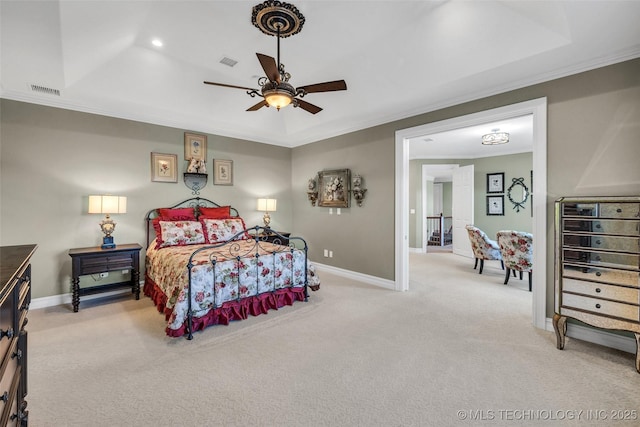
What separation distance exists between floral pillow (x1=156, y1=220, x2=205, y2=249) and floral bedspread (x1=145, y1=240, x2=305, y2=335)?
5.5 inches

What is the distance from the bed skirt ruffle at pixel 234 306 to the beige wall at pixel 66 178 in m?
1.24

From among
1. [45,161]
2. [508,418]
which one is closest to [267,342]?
[508,418]

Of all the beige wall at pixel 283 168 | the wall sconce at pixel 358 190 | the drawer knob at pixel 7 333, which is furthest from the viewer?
the wall sconce at pixel 358 190

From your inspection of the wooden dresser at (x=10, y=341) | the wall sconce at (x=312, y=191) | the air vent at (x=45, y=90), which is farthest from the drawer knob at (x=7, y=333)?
the wall sconce at (x=312, y=191)

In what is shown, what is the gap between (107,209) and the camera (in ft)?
12.6

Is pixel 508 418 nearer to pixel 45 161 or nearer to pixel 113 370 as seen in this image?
pixel 113 370

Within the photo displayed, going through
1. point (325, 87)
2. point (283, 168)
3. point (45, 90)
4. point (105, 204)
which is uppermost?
point (45, 90)

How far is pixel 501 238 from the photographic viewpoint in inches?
188

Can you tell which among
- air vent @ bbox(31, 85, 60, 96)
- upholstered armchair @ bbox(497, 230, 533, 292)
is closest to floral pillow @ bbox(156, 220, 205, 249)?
air vent @ bbox(31, 85, 60, 96)

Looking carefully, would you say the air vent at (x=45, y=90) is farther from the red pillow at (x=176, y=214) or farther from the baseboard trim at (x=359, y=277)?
the baseboard trim at (x=359, y=277)

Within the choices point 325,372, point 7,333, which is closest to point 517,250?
point 325,372

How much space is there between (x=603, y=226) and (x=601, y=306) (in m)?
0.72

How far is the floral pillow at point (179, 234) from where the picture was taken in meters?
4.20

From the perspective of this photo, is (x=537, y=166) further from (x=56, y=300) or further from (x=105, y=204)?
(x=56, y=300)
